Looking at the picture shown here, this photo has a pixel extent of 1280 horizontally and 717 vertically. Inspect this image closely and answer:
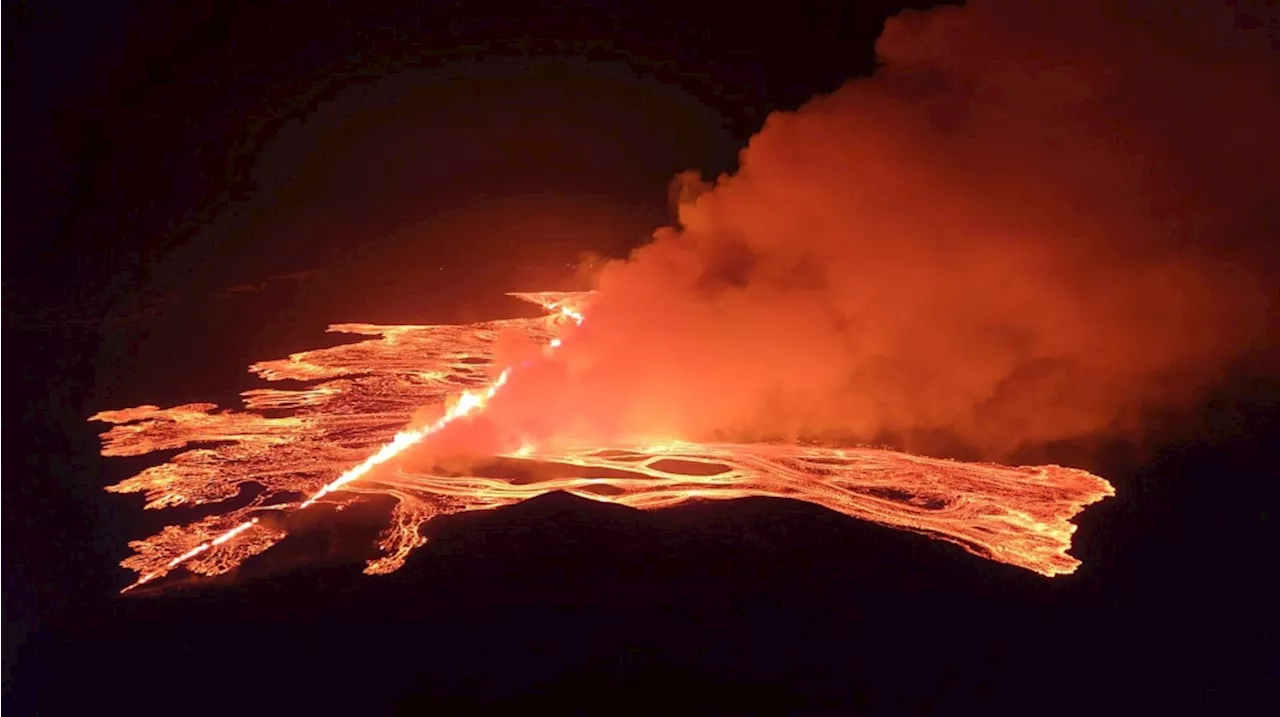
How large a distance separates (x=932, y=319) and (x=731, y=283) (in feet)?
9.07

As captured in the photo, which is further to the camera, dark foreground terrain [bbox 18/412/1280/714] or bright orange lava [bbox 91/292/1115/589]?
bright orange lava [bbox 91/292/1115/589]

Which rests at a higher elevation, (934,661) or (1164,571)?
(1164,571)

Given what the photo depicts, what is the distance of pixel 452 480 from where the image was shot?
34.8 ft

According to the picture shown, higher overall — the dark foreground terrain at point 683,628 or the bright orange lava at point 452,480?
the bright orange lava at point 452,480

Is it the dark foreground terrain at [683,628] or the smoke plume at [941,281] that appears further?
the smoke plume at [941,281]

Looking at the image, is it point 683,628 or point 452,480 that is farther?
point 452,480

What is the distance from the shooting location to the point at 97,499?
33.1 ft

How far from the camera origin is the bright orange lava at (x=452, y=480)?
9180 millimetres

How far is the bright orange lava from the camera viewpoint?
9.18m

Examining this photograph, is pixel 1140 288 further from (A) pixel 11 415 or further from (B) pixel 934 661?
(A) pixel 11 415

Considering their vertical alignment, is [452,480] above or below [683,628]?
above

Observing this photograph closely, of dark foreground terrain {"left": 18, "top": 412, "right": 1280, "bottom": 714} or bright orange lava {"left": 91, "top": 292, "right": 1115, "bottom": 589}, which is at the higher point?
bright orange lava {"left": 91, "top": 292, "right": 1115, "bottom": 589}

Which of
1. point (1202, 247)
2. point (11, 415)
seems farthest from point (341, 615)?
point (1202, 247)

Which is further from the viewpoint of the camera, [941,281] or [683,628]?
[941,281]
